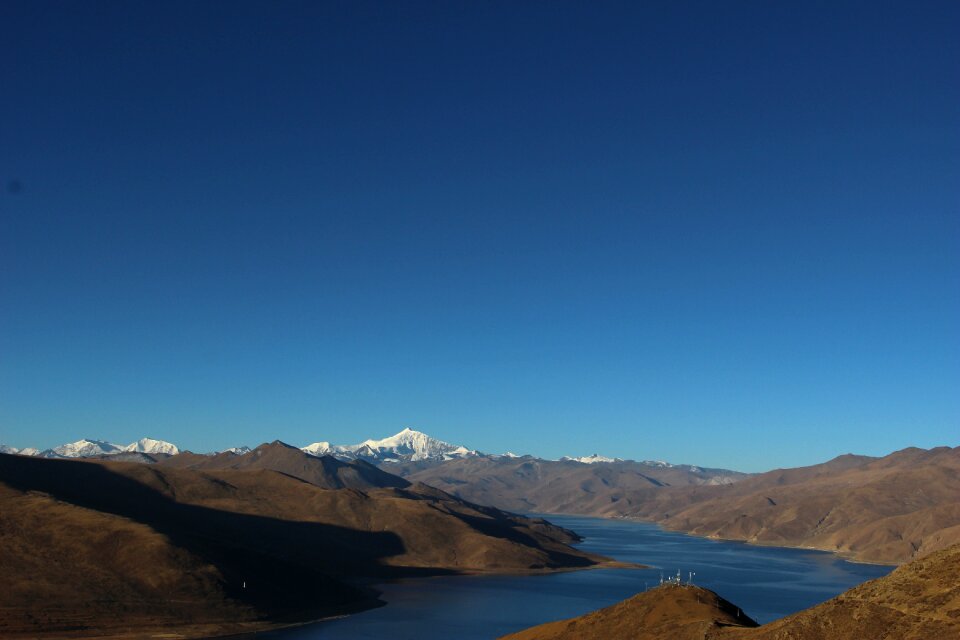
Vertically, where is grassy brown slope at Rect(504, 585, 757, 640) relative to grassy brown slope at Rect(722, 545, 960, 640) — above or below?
below

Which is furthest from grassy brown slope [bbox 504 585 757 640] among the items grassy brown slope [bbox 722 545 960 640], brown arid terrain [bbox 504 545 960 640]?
grassy brown slope [bbox 722 545 960 640]

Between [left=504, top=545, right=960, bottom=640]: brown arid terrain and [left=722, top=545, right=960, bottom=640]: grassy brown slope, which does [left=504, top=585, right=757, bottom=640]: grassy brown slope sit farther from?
[left=722, top=545, right=960, bottom=640]: grassy brown slope

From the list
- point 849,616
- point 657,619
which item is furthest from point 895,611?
point 657,619

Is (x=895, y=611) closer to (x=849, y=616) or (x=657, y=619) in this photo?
(x=849, y=616)

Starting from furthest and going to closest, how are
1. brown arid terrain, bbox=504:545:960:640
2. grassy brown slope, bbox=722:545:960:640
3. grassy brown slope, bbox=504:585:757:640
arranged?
grassy brown slope, bbox=504:585:757:640 → brown arid terrain, bbox=504:545:960:640 → grassy brown slope, bbox=722:545:960:640

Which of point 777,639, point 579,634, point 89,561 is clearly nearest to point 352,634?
point 89,561

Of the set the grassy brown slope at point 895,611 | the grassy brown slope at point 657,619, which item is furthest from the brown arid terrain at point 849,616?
the grassy brown slope at point 657,619
